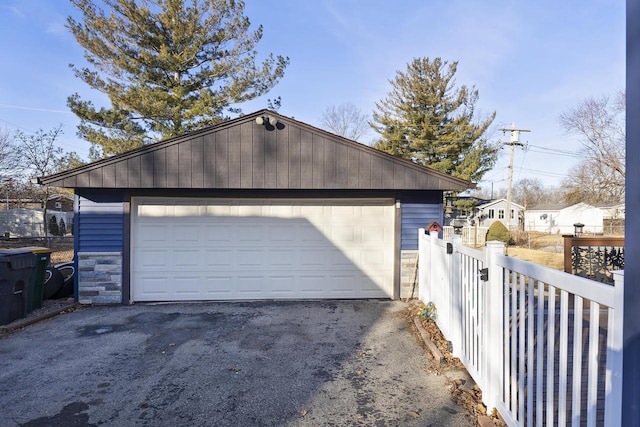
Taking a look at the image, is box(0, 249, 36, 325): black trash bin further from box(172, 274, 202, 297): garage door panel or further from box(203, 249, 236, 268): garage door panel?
box(203, 249, 236, 268): garage door panel

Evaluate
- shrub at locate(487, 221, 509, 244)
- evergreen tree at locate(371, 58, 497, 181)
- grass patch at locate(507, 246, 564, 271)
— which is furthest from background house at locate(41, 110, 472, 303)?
evergreen tree at locate(371, 58, 497, 181)

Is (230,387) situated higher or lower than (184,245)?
lower

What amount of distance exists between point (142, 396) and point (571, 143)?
2717cm

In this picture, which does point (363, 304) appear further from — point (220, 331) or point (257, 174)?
point (257, 174)

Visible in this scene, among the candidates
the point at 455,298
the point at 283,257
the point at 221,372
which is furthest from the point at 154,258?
the point at 455,298

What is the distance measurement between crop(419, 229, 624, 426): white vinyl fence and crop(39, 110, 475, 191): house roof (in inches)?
79.7

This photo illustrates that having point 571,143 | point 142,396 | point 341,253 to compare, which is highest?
point 571,143

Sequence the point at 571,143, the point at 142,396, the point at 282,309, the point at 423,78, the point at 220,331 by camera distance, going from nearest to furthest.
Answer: the point at 142,396
the point at 220,331
the point at 282,309
the point at 423,78
the point at 571,143

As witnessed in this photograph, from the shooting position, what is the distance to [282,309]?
6020 millimetres

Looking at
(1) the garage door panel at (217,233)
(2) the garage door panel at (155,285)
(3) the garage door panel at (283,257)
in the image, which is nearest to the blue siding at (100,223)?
(2) the garage door panel at (155,285)

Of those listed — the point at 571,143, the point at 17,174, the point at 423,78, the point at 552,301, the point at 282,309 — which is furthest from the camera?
the point at 571,143

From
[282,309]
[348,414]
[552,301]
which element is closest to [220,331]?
[282,309]

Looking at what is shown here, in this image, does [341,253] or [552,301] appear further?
[341,253]

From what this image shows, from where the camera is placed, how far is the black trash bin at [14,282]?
4.99 metres
